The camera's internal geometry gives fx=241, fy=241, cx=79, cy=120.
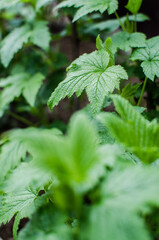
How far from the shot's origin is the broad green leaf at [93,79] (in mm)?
823

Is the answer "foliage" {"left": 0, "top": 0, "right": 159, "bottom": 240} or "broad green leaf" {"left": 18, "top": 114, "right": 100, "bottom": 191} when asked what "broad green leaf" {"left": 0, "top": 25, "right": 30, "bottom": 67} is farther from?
"broad green leaf" {"left": 18, "top": 114, "right": 100, "bottom": 191}

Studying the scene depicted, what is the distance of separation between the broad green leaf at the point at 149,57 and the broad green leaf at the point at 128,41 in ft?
0.08

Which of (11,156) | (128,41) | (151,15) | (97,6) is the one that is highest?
(97,6)

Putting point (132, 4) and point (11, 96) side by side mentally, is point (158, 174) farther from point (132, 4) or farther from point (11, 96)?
point (11, 96)

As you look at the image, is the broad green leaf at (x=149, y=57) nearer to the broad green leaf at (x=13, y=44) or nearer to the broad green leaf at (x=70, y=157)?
the broad green leaf at (x=70, y=157)

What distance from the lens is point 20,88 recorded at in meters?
1.38

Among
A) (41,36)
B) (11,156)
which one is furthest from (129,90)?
(41,36)

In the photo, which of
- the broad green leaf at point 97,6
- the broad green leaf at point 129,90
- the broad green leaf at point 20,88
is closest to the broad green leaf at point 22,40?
the broad green leaf at point 20,88

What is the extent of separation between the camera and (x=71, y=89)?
2.83 feet

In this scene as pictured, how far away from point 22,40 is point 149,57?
79 centimetres

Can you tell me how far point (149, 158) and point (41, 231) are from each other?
0.28 meters

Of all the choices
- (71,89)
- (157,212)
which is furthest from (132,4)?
(157,212)

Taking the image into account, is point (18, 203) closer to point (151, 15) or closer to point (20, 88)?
point (20, 88)

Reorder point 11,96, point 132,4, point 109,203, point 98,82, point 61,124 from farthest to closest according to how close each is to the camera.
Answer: point 61,124 < point 11,96 < point 132,4 < point 98,82 < point 109,203
